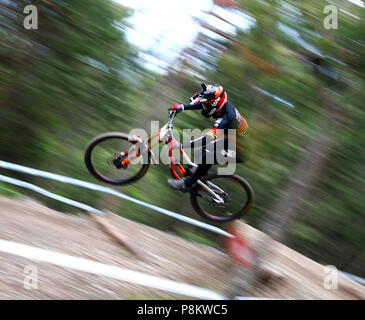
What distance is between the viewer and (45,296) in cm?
468

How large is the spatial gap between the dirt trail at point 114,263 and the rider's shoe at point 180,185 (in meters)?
1.53

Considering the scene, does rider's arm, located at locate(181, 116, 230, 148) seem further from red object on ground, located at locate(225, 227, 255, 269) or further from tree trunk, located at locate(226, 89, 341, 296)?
red object on ground, located at locate(225, 227, 255, 269)

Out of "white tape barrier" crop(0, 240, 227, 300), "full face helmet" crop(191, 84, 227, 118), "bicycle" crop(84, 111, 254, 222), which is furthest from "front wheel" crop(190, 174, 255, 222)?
"full face helmet" crop(191, 84, 227, 118)

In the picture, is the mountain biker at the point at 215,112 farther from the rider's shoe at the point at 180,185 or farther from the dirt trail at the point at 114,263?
the dirt trail at the point at 114,263

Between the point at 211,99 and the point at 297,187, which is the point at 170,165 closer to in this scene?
the point at 211,99

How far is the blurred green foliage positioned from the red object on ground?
1191 mm

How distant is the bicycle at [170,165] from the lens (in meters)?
4.87

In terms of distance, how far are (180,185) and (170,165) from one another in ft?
1.11

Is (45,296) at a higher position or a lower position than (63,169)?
higher

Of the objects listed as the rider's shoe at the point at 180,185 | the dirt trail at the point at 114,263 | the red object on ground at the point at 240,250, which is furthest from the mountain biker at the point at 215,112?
the dirt trail at the point at 114,263

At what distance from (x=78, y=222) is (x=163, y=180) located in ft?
18.3

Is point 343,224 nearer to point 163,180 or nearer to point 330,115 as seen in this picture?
point 163,180

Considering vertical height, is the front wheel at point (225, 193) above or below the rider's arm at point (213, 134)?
below

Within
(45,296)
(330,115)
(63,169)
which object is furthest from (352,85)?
(63,169)
